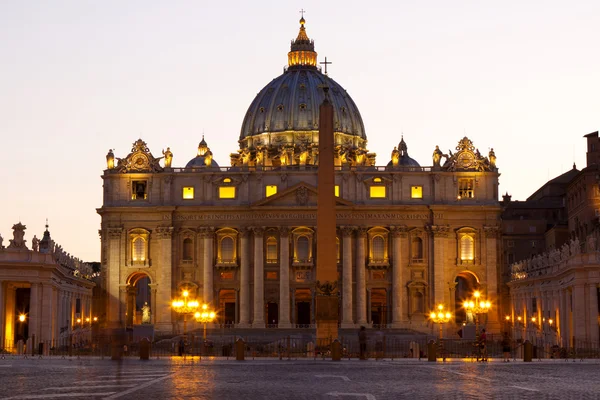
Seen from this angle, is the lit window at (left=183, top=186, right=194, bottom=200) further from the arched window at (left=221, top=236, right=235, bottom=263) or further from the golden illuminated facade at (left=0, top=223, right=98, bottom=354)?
the golden illuminated facade at (left=0, top=223, right=98, bottom=354)

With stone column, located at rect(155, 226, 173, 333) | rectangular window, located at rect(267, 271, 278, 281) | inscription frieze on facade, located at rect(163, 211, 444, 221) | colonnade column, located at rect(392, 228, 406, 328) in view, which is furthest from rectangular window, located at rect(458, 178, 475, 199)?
stone column, located at rect(155, 226, 173, 333)

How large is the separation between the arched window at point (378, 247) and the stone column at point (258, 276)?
10082 mm

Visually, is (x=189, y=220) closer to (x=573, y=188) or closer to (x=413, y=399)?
(x=573, y=188)

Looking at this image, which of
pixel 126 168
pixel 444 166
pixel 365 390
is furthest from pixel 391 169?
pixel 365 390

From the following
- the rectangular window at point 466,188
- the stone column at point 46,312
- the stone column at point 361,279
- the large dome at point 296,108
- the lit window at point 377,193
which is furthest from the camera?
the large dome at point 296,108

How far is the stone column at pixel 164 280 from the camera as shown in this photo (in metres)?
106

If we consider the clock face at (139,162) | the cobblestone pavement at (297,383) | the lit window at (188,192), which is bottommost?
the cobblestone pavement at (297,383)

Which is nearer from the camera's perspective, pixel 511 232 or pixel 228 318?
pixel 228 318

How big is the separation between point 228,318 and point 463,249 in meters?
22.0

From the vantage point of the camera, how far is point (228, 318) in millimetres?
108562

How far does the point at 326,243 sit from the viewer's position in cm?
5075

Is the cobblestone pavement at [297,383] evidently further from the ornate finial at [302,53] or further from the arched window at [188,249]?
the ornate finial at [302,53]

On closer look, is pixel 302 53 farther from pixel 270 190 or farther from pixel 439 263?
pixel 439 263

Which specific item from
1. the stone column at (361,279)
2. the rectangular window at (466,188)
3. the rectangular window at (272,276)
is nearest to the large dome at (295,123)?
the rectangular window at (466,188)
